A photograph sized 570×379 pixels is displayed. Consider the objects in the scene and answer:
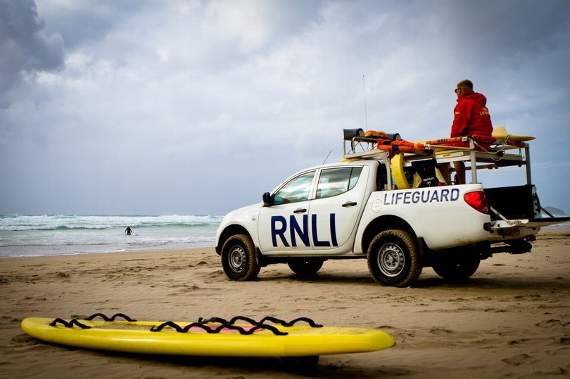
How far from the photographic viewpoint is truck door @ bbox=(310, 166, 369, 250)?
767 centimetres

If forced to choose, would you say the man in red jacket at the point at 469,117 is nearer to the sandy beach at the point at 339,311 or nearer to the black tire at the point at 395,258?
the black tire at the point at 395,258

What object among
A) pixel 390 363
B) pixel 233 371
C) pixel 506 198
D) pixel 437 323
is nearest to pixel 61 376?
pixel 233 371

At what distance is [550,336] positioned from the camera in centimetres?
409

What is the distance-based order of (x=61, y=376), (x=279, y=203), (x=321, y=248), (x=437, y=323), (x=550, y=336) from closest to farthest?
(x=61, y=376) → (x=550, y=336) → (x=437, y=323) → (x=321, y=248) → (x=279, y=203)

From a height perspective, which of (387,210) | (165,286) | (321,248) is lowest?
(165,286)

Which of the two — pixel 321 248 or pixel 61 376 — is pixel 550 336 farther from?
pixel 321 248

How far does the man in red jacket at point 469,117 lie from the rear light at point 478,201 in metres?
0.89

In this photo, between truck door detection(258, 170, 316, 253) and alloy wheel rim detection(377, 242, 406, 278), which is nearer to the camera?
alloy wheel rim detection(377, 242, 406, 278)

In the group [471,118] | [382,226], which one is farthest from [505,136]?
[382,226]

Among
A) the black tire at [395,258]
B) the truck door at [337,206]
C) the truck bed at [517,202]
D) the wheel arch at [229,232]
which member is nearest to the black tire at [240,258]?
the wheel arch at [229,232]

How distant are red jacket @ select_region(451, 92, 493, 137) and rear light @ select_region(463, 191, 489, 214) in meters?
1.17

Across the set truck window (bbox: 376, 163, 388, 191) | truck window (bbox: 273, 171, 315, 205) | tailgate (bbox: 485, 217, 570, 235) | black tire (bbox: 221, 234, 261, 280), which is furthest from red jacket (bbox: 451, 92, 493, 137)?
black tire (bbox: 221, 234, 261, 280)

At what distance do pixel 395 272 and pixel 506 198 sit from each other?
1857mm

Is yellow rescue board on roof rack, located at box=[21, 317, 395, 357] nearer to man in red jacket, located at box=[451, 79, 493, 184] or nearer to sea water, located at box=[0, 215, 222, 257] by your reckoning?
man in red jacket, located at box=[451, 79, 493, 184]
